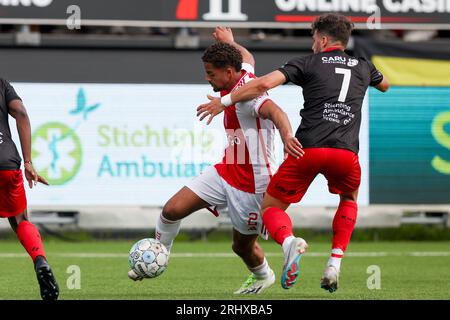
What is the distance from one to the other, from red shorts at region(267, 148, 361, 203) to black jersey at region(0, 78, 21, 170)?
1.97 metres

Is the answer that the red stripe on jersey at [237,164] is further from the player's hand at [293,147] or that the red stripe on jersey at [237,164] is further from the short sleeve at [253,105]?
the player's hand at [293,147]

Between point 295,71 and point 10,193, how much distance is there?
92.8 inches

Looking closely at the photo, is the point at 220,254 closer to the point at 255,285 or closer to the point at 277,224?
the point at 255,285

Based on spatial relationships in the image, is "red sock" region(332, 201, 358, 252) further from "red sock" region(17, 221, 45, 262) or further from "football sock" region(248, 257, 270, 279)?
"red sock" region(17, 221, 45, 262)

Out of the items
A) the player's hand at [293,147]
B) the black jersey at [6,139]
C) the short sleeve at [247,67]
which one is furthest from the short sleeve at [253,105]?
the black jersey at [6,139]

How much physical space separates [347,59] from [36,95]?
25.1 ft

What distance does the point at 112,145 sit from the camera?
14.9 meters

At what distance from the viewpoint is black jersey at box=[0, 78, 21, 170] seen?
8117 mm

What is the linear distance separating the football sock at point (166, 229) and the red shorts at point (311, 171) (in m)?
0.99

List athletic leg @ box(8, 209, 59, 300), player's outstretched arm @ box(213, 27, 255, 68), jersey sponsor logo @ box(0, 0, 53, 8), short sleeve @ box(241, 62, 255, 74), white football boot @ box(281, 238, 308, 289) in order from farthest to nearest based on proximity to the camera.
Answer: jersey sponsor logo @ box(0, 0, 53, 8), player's outstretched arm @ box(213, 27, 255, 68), short sleeve @ box(241, 62, 255, 74), athletic leg @ box(8, 209, 59, 300), white football boot @ box(281, 238, 308, 289)

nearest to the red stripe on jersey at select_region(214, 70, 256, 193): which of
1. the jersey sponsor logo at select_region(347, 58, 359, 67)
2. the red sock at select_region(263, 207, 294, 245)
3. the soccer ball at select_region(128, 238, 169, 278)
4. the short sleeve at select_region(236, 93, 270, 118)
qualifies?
the short sleeve at select_region(236, 93, 270, 118)

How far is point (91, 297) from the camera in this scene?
8492mm

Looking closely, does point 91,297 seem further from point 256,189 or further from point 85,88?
point 85,88
